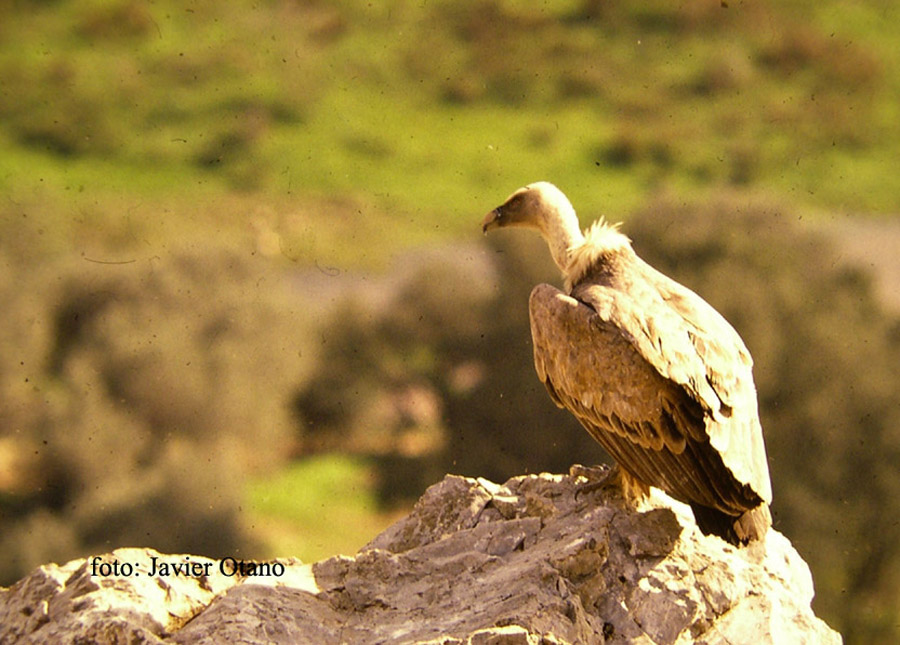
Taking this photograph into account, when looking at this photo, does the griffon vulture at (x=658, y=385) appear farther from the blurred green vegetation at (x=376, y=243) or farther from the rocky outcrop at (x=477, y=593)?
the blurred green vegetation at (x=376, y=243)

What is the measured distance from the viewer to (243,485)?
12.8 m

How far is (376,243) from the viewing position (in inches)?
522

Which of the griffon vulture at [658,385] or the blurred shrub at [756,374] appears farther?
the blurred shrub at [756,374]

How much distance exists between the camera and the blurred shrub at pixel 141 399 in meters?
12.2

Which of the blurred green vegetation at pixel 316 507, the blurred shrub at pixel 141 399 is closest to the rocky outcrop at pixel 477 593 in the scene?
the blurred green vegetation at pixel 316 507

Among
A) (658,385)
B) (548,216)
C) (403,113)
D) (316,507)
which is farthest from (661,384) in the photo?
(403,113)

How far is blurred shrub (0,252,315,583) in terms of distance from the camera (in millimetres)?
12250

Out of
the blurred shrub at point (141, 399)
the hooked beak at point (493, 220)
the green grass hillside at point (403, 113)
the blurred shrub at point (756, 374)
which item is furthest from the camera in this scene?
the green grass hillside at point (403, 113)

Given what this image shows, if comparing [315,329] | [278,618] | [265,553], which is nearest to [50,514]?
[265,553]

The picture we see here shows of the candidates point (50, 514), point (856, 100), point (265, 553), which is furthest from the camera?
point (856, 100)

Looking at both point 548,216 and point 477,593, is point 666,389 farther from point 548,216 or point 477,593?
point 548,216

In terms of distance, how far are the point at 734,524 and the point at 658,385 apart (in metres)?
0.66

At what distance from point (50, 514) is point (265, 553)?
2817 millimetres

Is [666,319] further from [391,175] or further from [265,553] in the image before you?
[391,175]
